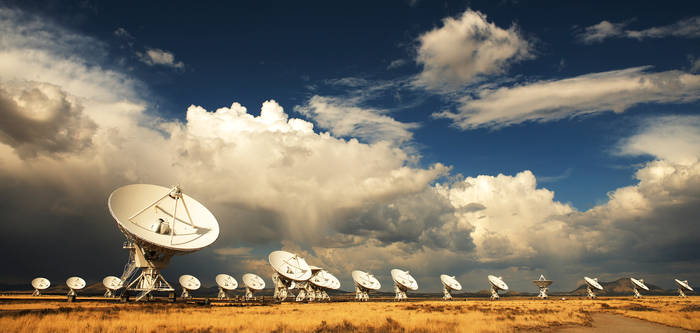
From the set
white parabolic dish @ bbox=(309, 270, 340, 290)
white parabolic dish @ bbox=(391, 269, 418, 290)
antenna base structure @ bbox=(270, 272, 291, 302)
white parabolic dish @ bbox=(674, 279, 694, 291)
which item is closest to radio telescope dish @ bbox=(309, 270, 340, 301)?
white parabolic dish @ bbox=(309, 270, 340, 290)

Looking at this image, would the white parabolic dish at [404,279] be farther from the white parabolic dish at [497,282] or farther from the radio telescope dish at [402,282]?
the white parabolic dish at [497,282]

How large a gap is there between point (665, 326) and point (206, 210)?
5108 cm

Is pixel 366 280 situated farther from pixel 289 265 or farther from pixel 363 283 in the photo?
pixel 289 265

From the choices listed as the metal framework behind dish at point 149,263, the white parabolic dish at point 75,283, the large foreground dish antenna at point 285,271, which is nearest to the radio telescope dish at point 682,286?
the large foreground dish antenna at point 285,271

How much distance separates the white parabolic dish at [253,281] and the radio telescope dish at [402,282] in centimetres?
3273

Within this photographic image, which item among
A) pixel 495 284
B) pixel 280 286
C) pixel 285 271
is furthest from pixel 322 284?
pixel 495 284

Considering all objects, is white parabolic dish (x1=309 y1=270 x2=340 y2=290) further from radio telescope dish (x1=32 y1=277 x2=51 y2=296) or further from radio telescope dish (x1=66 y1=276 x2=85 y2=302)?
radio telescope dish (x1=32 y1=277 x2=51 y2=296)

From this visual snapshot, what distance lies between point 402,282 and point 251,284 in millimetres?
36597

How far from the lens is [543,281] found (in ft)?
348

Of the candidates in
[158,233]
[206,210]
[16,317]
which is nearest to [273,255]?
[206,210]

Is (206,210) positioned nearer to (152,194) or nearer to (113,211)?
(152,194)

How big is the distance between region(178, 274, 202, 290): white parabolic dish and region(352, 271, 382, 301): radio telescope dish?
3773 cm

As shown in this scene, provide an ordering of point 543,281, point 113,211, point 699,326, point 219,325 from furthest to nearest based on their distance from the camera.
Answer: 1. point 543,281
2. point 113,211
3. point 699,326
4. point 219,325

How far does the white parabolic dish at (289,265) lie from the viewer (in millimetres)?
77562
